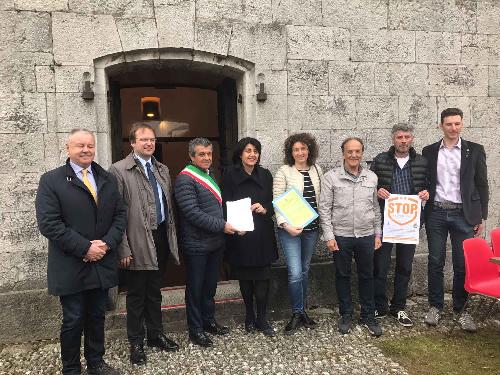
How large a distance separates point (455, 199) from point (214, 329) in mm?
2722

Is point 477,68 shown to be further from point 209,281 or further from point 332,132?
point 209,281

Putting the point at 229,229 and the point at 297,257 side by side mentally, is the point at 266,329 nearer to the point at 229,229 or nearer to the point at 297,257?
the point at 297,257

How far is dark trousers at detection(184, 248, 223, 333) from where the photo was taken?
3.70m

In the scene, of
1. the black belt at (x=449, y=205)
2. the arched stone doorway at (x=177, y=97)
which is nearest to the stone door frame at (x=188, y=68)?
the arched stone doorway at (x=177, y=97)

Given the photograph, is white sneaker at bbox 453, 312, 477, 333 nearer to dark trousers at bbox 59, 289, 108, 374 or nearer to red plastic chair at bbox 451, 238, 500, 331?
red plastic chair at bbox 451, 238, 500, 331

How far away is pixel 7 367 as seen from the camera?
3.57 meters

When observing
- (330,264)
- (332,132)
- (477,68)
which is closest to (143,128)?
(332,132)

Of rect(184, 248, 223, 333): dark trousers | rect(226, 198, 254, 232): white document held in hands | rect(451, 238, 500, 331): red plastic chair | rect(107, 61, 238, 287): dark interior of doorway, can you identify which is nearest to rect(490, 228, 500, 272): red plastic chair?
rect(451, 238, 500, 331): red plastic chair

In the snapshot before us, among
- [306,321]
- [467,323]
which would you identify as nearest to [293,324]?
[306,321]

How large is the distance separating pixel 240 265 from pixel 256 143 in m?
1.14

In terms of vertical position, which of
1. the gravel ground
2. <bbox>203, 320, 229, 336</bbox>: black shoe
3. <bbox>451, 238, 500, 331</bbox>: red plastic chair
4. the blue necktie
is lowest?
the gravel ground

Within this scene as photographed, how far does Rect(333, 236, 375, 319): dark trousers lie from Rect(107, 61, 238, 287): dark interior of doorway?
1.80 m

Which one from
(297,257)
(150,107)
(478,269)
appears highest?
(150,107)

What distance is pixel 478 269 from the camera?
12.4ft
